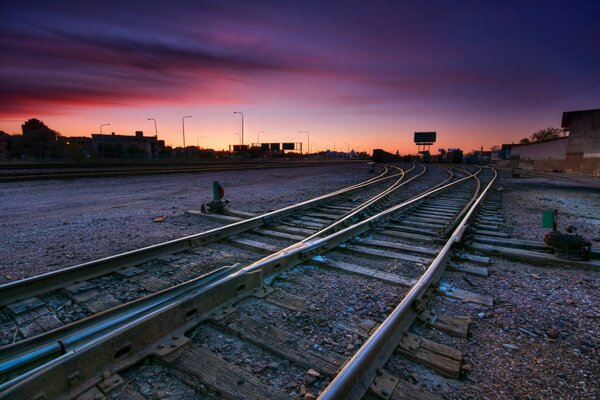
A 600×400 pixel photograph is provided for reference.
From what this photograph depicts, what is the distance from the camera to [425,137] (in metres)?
78.2

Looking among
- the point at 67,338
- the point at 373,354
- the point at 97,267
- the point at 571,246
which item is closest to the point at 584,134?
the point at 571,246

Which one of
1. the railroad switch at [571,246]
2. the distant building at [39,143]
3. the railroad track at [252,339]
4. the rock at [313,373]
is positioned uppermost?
the distant building at [39,143]

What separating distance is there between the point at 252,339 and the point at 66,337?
143 centimetres

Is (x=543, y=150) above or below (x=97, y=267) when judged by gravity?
above

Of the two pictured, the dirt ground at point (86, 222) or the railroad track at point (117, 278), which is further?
the dirt ground at point (86, 222)

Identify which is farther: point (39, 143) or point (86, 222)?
point (39, 143)

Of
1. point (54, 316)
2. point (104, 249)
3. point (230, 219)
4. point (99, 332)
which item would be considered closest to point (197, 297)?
point (99, 332)

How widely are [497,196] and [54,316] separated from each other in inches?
488

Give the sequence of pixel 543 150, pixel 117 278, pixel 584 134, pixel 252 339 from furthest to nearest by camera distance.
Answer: pixel 543 150
pixel 584 134
pixel 117 278
pixel 252 339

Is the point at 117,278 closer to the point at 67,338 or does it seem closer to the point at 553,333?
the point at 67,338

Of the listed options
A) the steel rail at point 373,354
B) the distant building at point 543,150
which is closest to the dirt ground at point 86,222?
the steel rail at point 373,354

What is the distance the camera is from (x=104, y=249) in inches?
192

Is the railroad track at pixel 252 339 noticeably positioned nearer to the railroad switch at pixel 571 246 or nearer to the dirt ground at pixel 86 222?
the dirt ground at pixel 86 222

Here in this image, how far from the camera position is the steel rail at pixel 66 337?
2.11 metres
